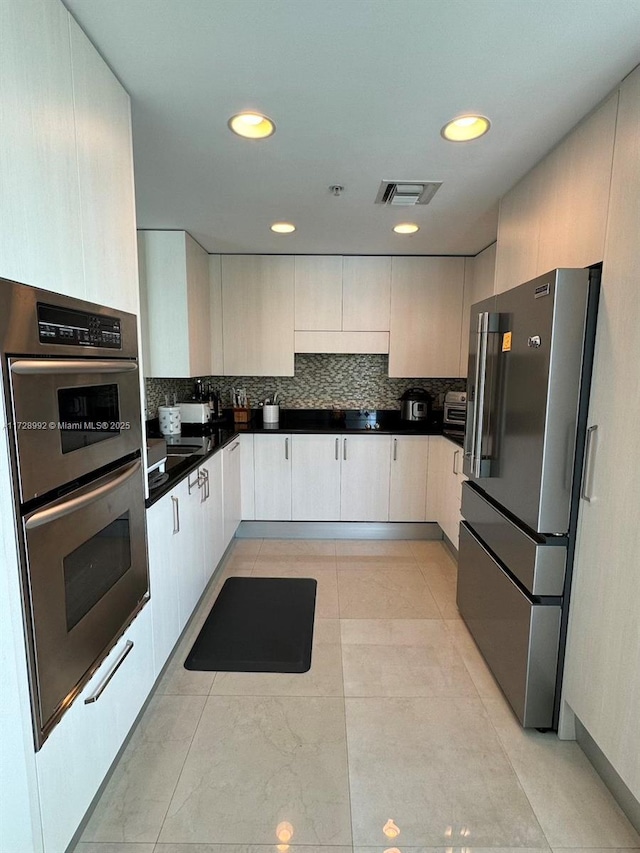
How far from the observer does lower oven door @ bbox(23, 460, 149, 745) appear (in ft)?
3.51

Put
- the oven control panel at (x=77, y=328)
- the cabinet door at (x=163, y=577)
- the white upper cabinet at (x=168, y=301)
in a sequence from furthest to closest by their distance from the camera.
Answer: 1. the white upper cabinet at (x=168, y=301)
2. the cabinet door at (x=163, y=577)
3. the oven control panel at (x=77, y=328)

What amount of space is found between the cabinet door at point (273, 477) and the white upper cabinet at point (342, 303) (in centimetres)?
84

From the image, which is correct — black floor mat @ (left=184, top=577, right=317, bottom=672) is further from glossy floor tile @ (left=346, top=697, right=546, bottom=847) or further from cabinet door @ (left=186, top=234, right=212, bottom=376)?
cabinet door @ (left=186, top=234, right=212, bottom=376)

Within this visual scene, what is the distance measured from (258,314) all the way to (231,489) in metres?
1.48

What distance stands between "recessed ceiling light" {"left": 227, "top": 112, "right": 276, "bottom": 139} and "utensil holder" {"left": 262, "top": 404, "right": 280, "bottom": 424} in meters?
2.35

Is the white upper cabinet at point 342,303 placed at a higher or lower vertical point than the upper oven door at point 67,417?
higher

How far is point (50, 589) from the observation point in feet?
3.65

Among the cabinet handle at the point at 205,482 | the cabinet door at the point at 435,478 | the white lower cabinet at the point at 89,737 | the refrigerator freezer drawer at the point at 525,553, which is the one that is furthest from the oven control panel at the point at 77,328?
the cabinet door at the point at 435,478

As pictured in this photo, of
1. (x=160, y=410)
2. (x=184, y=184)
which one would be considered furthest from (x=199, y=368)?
(x=184, y=184)

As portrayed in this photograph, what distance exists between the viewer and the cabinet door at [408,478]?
3607mm

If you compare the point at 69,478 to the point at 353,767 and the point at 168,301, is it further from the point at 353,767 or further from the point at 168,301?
the point at 168,301

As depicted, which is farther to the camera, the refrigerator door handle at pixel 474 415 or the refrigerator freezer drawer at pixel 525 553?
the refrigerator door handle at pixel 474 415

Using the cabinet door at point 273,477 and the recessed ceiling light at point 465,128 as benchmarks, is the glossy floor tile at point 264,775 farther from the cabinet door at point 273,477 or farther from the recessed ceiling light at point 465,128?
the recessed ceiling light at point 465,128

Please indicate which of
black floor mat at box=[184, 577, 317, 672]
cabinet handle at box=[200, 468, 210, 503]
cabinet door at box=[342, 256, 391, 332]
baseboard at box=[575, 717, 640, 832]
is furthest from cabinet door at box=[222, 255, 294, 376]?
baseboard at box=[575, 717, 640, 832]
